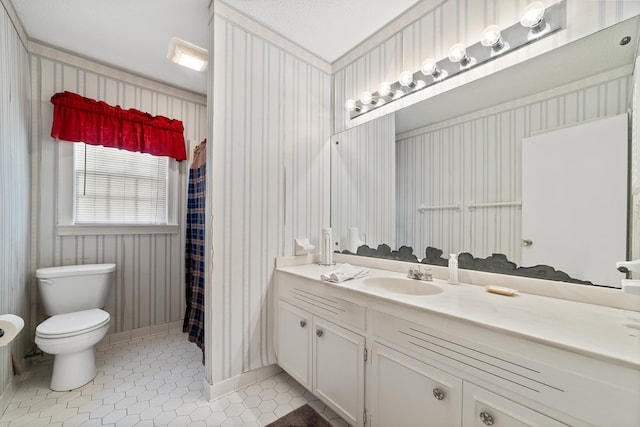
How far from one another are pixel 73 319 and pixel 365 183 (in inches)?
92.2

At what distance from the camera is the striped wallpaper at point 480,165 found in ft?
3.64

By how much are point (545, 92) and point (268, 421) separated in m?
2.20

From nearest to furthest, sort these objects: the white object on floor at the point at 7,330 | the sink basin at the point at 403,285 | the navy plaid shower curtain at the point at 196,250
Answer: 1. the white object on floor at the point at 7,330
2. the sink basin at the point at 403,285
3. the navy plaid shower curtain at the point at 196,250

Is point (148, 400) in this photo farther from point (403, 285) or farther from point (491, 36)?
point (491, 36)

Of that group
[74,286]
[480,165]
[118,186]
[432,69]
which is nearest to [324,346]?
[480,165]

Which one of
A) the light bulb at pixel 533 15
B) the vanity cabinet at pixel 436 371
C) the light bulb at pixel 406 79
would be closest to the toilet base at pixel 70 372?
the vanity cabinet at pixel 436 371

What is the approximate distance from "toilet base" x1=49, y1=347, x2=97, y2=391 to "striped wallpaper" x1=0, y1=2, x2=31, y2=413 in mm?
214

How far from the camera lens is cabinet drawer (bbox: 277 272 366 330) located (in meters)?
1.32

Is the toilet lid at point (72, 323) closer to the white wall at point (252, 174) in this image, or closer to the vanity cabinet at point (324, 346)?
the white wall at point (252, 174)

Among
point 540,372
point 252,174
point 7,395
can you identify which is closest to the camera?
point 540,372

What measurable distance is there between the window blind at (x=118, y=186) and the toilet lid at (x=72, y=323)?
81 centimetres

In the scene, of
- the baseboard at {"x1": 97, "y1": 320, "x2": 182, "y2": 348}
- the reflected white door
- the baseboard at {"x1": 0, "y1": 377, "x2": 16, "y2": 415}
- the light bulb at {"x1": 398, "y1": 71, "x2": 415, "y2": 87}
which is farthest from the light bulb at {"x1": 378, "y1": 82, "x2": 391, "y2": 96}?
the baseboard at {"x1": 0, "y1": 377, "x2": 16, "y2": 415}

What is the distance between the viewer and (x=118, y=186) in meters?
2.47

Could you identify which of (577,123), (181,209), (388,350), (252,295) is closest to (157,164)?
(181,209)
